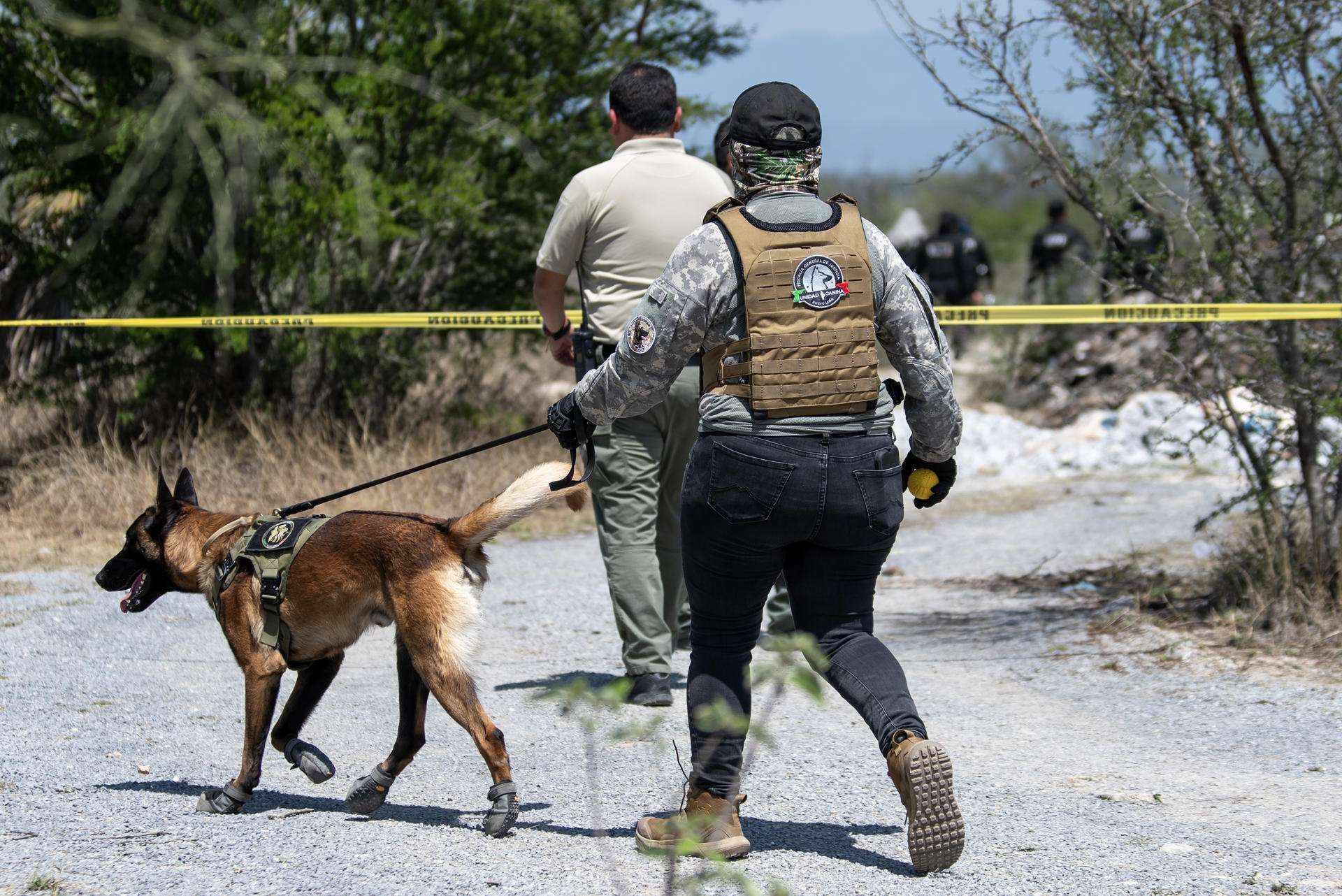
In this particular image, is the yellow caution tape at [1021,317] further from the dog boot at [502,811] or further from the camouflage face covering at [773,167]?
the dog boot at [502,811]

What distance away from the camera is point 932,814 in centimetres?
340

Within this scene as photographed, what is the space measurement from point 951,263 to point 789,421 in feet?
46.3

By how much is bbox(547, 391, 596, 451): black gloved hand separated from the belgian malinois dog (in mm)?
191

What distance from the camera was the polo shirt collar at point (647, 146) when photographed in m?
5.40

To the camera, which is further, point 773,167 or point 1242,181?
point 1242,181

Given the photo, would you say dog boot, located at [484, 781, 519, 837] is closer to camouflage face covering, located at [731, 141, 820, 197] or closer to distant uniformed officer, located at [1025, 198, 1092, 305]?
camouflage face covering, located at [731, 141, 820, 197]

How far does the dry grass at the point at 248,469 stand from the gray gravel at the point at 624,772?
5.26 feet

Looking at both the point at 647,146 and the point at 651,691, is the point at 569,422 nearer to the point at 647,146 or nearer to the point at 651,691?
the point at 651,691

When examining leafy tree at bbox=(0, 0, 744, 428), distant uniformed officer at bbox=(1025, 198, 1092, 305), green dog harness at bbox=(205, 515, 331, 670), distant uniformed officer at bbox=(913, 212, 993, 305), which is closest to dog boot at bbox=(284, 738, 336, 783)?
green dog harness at bbox=(205, 515, 331, 670)

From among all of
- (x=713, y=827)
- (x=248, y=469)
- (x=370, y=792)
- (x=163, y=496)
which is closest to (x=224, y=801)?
(x=370, y=792)

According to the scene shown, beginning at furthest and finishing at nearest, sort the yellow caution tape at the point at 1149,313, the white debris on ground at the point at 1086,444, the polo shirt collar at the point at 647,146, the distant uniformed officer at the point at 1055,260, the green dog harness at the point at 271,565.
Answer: the distant uniformed officer at the point at 1055,260 → the white debris on ground at the point at 1086,444 → the yellow caution tape at the point at 1149,313 → the polo shirt collar at the point at 647,146 → the green dog harness at the point at 271,565

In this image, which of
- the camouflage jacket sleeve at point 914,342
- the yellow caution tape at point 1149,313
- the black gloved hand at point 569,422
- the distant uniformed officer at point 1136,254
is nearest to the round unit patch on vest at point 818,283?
the camouflage jacket sleeve at point 914,342

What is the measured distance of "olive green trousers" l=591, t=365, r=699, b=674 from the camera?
210 inches

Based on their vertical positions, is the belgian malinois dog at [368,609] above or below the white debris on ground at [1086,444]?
above
